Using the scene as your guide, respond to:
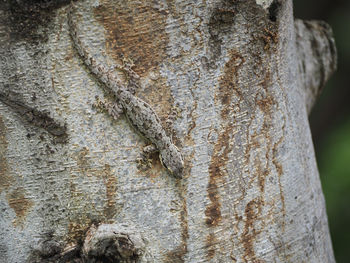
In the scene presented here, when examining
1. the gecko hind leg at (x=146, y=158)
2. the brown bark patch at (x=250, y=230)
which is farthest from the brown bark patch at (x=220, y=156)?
the gecko hind leg at (x=146, y=158)

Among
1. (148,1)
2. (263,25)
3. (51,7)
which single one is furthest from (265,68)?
(51,7)

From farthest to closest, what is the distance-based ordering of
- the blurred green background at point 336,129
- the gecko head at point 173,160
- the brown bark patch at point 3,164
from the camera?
the blurred green background at point 336,129, the brown bark patch at point 3,164, the gecko head at point 173,160

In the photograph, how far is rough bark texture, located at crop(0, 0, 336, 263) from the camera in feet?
5.51

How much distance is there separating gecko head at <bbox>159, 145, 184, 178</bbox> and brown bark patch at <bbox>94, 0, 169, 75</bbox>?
29cm

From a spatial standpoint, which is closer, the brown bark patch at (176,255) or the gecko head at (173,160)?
the gecko head at (173,160)

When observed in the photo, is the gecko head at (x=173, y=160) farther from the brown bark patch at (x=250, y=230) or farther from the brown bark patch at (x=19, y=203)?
the brown bark patch at (x=19, y=203)

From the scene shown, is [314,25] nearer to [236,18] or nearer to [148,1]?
[236,18]

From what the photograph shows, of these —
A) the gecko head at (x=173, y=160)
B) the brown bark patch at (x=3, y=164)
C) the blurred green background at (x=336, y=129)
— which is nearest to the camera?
the gecko head at (x=173, y=160)

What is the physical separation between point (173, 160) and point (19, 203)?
2.01ft

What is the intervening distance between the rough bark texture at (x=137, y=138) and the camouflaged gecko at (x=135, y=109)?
30 millimetres

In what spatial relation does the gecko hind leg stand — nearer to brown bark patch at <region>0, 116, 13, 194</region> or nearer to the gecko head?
the gecko head

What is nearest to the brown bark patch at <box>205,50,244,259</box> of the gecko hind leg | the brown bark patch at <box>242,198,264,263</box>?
the brown bark patch at <box>242,198,264,263</box>

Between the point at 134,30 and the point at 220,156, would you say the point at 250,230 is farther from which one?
the point at 134,30

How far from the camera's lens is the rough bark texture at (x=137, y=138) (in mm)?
1680
